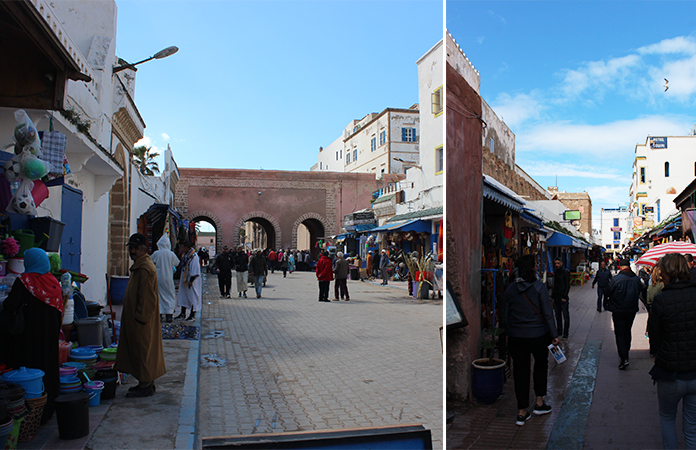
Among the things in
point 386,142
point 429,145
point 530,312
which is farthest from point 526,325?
point 386,142

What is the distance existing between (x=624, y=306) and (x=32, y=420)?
6154 mm

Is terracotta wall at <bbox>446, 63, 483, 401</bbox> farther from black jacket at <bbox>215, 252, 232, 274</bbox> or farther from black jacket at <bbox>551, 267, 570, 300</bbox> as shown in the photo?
black jacket at <bbox>215, 252, 232, 274</bbox>

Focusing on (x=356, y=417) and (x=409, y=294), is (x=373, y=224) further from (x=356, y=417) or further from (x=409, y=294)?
(x=356, y=417)

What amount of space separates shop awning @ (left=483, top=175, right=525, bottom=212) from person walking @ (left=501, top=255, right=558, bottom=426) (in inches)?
35.9

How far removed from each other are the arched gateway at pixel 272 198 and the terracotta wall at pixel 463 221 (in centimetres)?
2860

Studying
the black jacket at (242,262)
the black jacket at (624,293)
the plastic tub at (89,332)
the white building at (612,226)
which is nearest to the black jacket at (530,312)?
the black jacket at (624,293)

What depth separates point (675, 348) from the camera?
10.8 ft

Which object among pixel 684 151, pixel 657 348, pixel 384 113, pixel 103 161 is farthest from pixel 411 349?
pixel 684 151

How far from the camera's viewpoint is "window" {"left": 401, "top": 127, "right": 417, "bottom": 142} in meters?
36.5

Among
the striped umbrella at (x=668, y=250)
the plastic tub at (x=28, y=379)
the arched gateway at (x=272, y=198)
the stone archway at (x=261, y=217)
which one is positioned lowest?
the plastic tub at (x=28, y=379)

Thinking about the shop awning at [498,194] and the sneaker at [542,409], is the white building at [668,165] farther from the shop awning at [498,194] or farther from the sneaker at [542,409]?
the sneaker at [542,409]

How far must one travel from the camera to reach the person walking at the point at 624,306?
617 cm

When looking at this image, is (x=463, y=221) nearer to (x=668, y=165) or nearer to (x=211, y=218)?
(x=211, y=218)

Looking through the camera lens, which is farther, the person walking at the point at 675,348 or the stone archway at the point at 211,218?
the stone archway at the point at 211,218
